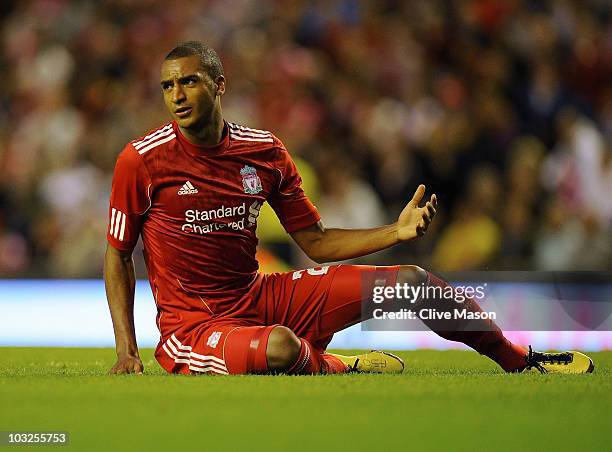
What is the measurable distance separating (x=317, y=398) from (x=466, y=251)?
5380mm

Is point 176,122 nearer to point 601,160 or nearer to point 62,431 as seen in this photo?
point 62,431

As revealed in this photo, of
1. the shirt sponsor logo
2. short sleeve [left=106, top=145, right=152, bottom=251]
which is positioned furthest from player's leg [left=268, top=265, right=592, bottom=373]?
short sleeve [left=106, top=145, right=152, bottom=251]

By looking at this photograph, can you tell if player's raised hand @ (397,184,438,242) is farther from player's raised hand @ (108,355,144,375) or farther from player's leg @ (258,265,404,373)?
player's raised hand @ (108,355,144,375)

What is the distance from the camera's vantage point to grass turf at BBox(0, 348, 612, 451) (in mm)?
4220

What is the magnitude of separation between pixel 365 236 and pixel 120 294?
1.27m

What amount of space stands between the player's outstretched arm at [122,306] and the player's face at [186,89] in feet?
2.41

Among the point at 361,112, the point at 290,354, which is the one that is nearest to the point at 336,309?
the point at 290,354

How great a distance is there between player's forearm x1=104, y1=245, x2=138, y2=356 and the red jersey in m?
0.07

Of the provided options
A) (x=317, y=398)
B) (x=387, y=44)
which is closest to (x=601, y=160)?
(x=387, y=44)

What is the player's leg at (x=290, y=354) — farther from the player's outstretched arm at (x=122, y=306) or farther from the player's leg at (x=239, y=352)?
the player's outstretched arm at (x=122, y=306)

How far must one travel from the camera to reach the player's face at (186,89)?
19.6 feet

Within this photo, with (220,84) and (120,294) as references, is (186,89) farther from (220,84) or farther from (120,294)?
(120,294)

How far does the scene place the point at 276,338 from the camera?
18.7 ft

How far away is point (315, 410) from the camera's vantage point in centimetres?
481
